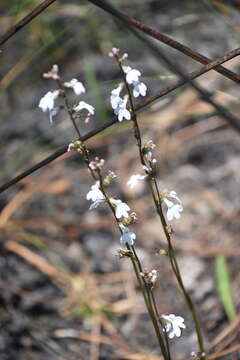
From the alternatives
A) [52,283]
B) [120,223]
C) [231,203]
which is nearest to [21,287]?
[52,283]

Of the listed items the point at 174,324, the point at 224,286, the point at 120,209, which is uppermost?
the point at 224,286

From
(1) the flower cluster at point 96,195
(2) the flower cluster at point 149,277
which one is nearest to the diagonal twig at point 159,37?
(1) the flower cluster at point 96,195

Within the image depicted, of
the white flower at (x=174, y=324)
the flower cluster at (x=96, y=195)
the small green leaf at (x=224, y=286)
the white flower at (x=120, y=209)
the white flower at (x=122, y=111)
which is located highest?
the small green leaf at (x=224, y=286)

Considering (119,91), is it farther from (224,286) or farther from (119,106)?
(224,286)

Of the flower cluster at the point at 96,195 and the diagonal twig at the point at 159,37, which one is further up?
the diagonal twig at the point at 159,37

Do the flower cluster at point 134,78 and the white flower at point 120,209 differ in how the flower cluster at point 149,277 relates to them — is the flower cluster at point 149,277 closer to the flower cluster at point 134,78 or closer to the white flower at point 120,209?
the white flower at point 120,209

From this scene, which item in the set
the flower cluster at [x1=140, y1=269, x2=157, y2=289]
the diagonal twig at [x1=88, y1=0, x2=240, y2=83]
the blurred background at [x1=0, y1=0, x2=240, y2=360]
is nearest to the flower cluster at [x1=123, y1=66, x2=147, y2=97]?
the diagonal twig at [x1=88, y1=0, x2=240, y2=83]

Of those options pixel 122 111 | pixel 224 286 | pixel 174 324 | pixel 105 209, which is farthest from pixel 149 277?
pixel 105 209

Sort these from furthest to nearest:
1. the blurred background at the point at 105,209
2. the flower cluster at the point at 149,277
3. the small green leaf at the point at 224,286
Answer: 1. the blurred background at the point at 105,209
2. the small green leaf at the point at 224,286
3. the flower cluster at the point at 149,277
